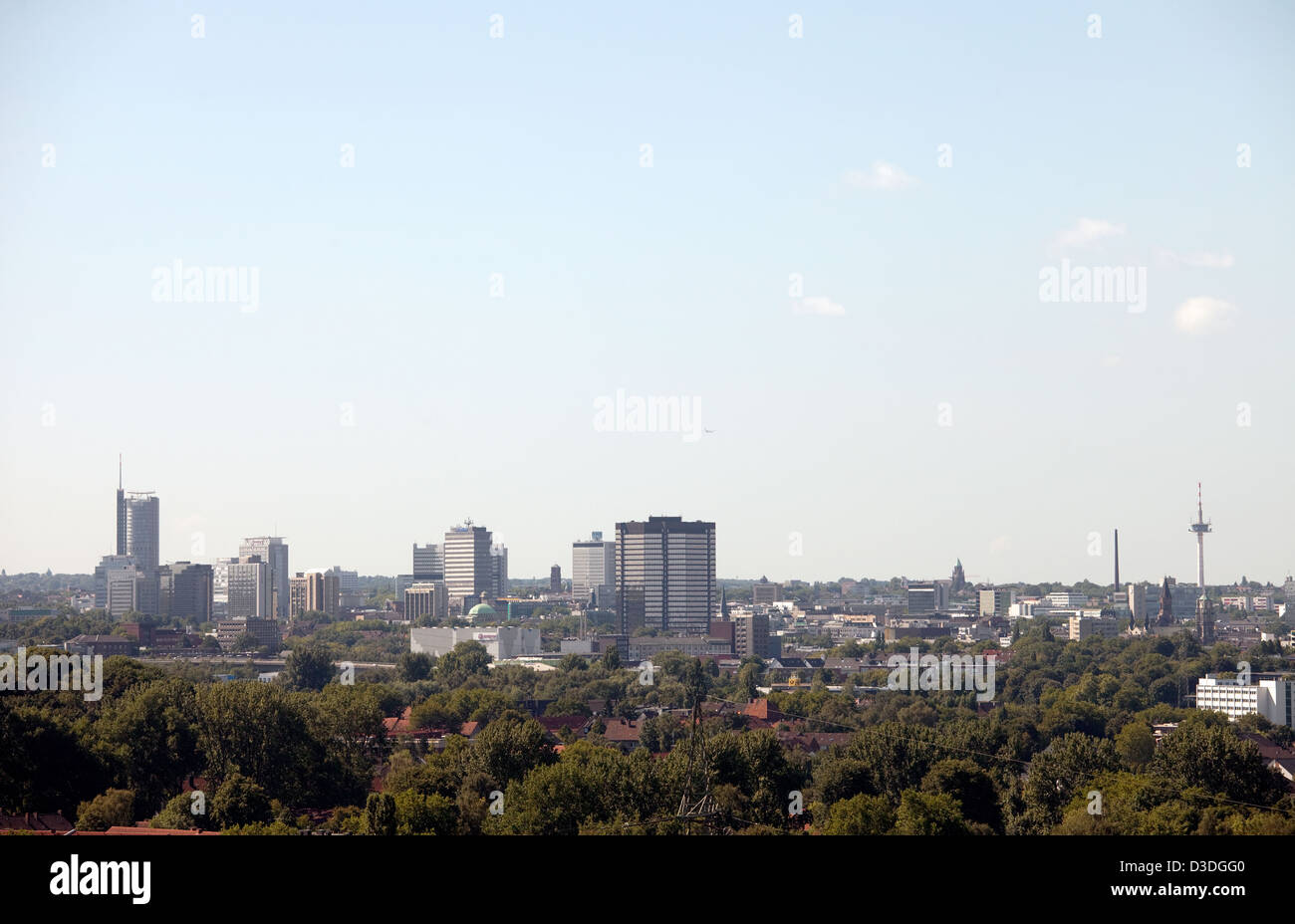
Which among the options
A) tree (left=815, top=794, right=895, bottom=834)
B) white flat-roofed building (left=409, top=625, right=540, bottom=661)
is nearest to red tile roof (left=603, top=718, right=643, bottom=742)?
tree (left=815, top=794, right=895, bottom=834)

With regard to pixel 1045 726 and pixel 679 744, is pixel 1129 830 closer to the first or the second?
pixel 679 744

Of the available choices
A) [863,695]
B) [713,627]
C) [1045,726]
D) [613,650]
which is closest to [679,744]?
[1045,726]

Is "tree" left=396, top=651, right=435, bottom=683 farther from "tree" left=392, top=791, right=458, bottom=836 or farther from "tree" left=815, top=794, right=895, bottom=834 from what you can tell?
"tree" left=815, top=794, right=895, bottom=834

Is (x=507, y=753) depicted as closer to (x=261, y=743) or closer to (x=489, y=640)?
(x=261, y=743)

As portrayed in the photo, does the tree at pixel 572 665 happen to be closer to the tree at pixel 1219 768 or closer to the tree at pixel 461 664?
the tree at pixel 461 664

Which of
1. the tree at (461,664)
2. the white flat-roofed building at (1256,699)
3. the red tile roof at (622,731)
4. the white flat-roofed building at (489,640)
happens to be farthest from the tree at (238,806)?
the white flat-roofed building at (489,640)

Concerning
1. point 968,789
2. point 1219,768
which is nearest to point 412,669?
point 968,789
